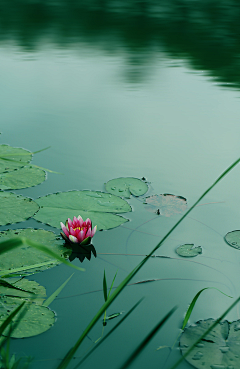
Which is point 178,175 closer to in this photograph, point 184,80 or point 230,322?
point 230,322

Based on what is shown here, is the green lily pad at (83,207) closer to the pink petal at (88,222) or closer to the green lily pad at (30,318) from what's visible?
the pink petal at (88,222)

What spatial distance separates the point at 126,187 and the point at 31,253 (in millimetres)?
620

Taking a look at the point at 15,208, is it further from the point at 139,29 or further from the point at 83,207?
the point at 139,29

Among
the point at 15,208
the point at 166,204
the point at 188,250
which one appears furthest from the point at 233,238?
the point at 15,208

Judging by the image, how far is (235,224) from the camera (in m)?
1.51

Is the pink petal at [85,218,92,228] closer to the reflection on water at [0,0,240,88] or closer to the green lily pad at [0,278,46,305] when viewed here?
the green lily pad at [0,278,46,305]

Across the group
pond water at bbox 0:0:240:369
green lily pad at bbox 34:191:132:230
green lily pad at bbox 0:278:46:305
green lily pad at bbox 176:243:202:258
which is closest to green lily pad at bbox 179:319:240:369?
pond water at bbox 0:0:240:369

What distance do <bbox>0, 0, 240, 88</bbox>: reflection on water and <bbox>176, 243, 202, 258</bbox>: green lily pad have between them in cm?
255

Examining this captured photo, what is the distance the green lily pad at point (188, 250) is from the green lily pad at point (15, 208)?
59 cm

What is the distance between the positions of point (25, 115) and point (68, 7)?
628cm

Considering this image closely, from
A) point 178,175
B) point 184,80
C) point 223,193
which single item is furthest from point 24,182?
point 184,80

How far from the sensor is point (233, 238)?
4.56 ft

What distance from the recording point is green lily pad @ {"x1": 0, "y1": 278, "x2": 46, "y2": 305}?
1.05m

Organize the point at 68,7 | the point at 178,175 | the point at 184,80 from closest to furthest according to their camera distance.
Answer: the point at 178,175 < the point at 184,80 < the point at 68,7
